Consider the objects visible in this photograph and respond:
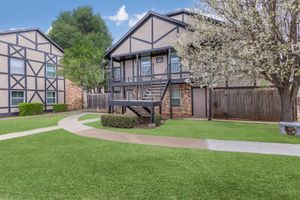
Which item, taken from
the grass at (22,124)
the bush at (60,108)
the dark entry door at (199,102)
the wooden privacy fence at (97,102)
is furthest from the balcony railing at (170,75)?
the bush at (60,108)

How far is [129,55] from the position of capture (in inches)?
726

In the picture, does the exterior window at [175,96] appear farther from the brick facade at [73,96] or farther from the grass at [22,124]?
the brick facade at [73,96]

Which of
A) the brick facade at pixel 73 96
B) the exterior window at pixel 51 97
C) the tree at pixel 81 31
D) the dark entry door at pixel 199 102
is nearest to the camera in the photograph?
the dark entry door at pixel 199 102

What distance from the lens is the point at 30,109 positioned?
2081cm

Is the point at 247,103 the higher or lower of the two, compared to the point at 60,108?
higher

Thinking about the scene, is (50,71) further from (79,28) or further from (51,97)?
(79,28)

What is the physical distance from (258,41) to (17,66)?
20.3 metres

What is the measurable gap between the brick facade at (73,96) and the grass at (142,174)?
20.2 meters

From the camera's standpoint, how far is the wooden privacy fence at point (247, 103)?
44.6ft

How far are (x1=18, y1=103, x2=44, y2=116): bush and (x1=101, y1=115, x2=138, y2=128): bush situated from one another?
1215 cm

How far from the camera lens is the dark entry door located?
1634cm

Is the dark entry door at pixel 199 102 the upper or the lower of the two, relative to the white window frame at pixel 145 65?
lower

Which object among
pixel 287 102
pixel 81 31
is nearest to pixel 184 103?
pixel 287 102

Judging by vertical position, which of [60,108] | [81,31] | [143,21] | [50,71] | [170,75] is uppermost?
[81,31]
